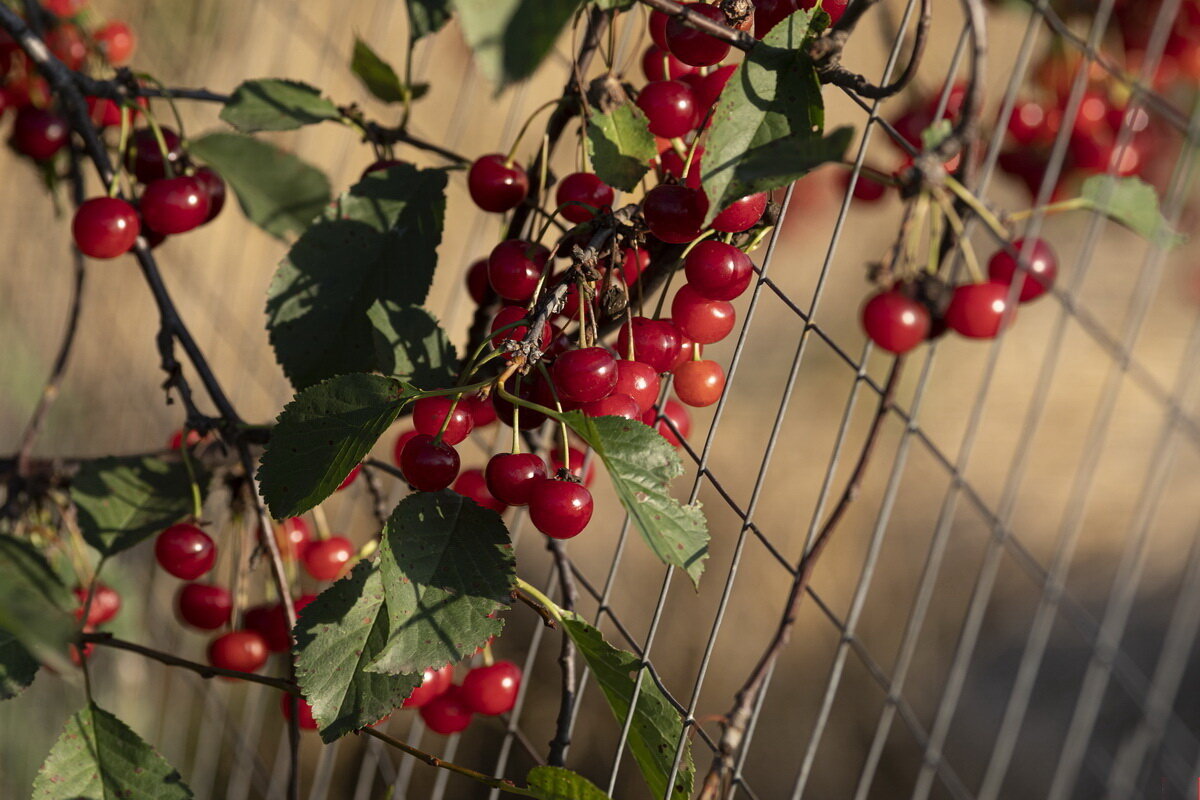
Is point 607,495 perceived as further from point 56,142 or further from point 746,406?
point 56,142

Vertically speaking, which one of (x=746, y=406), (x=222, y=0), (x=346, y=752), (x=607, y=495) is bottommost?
(x=346, y=752)

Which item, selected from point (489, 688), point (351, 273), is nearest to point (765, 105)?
point (351, 273)

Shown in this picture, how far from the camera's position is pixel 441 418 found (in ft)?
1.38

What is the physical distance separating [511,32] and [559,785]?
12.2 inches

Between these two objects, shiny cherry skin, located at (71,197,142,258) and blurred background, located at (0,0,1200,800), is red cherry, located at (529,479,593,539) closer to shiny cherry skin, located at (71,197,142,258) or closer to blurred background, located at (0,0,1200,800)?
shiny cherry skin, located at (71,197,142,258)

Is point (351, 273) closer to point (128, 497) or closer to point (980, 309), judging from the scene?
point (128, 497)

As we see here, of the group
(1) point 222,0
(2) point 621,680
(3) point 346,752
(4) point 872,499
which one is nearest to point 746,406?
(4) point 872,499

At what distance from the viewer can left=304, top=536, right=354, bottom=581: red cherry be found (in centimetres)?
74

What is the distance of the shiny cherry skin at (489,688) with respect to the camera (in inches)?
24.2

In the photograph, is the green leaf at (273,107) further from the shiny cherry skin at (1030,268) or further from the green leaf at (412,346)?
the shiny cherry skin at (1030,268)

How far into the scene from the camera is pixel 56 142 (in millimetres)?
790

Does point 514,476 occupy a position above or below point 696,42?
below

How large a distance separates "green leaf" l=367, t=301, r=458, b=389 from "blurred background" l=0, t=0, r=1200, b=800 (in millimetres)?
774

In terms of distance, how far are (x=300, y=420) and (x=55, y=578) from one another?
277 millimetres
